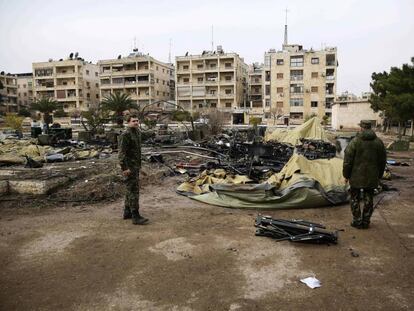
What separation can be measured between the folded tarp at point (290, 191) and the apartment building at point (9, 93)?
78.9 m

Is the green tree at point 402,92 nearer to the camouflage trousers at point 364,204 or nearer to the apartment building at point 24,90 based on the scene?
the camouflage trousers at point 364,204

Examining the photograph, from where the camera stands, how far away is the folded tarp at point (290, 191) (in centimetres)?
675

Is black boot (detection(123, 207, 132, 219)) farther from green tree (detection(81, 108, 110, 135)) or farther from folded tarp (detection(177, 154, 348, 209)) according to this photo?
green tree (detection(81, 108, 110, 135))

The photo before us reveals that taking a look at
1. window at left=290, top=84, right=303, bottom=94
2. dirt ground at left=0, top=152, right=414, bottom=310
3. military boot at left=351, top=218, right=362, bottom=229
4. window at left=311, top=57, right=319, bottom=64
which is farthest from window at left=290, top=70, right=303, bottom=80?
military boot at left=351, top=218, right=362, bottom=229

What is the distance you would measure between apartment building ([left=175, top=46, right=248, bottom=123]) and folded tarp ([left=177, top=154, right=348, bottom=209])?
52.4m

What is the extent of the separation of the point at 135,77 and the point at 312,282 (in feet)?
211

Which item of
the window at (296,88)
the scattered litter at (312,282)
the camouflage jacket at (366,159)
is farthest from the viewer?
the window at (296,88)

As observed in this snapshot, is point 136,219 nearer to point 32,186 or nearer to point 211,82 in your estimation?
point 32,186

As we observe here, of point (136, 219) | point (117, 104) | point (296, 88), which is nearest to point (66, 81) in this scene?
point (117, 104)

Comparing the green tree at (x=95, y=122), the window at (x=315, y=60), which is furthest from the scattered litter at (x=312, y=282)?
the window at (x=315, y=60)

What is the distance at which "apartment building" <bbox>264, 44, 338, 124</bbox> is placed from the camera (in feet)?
190

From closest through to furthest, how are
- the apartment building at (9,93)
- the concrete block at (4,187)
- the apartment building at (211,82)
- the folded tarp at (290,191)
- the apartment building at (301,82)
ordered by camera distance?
the folded tarp at (290,191) < the concrete block at (4,187) < the apartment building at (301,82) < the apartment building at (211,82) < the apartment building at (9,93)

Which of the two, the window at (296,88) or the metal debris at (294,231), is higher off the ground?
the window at (296,88)

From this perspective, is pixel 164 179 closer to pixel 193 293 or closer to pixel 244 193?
pixel 244 193
